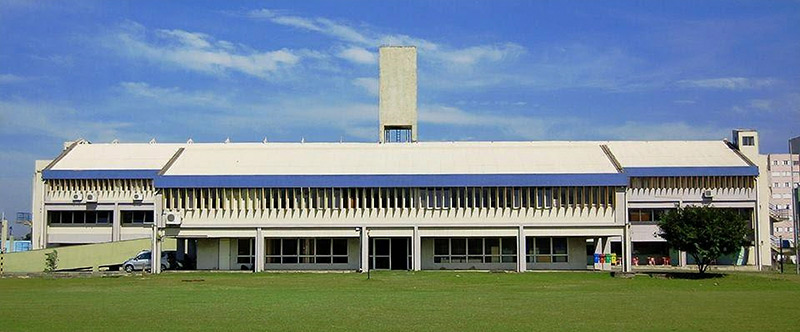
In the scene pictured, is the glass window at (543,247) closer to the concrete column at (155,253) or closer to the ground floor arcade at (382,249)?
the ground floor arcade at (382,249)

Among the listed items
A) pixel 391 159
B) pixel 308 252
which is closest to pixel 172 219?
pixel 308 252

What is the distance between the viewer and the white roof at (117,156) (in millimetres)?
75688

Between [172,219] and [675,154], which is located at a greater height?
[675,154]

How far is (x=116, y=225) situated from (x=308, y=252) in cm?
2230

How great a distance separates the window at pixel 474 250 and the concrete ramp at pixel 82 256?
22.0 meters

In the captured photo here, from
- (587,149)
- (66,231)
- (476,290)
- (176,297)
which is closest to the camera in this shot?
(176,297)

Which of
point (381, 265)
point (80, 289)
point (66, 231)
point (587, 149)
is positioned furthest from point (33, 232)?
point (587, 149)

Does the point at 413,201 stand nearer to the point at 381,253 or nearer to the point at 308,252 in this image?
the point at 381,253

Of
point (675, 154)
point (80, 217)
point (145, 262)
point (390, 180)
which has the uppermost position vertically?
point (675, 154)

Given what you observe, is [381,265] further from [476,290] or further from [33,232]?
[33,232]

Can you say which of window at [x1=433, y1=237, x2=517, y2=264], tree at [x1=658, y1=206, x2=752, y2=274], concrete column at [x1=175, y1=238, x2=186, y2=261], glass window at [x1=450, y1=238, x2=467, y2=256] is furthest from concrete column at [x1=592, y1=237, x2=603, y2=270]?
concrete column at [x1=175, y1=238, x2=186, y2=261]

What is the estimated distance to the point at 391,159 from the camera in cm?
6594

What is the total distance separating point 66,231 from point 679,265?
5100 cm

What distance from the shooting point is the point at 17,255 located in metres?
60.5
